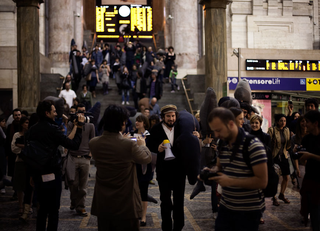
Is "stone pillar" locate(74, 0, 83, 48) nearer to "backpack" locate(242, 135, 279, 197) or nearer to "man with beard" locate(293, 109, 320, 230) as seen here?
"man with beard" locate(293, 109, 320, 230)

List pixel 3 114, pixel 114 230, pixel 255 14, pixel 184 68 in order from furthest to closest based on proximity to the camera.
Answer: pixel 184 68 < pixel 255 14 < pixel 3 114 < pixel 114 230

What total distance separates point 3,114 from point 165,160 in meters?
14.4

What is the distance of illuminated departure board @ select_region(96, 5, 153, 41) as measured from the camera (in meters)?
44.5

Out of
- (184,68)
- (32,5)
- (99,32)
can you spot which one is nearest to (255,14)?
(184,68)

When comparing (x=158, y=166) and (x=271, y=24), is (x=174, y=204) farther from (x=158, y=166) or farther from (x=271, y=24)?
(x=271, y=24)

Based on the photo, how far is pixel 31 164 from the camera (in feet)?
16.4

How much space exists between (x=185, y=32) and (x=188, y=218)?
19.1m

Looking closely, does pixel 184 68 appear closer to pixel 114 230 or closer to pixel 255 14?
pixel 255 14

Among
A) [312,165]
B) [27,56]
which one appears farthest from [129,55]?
[312,165]

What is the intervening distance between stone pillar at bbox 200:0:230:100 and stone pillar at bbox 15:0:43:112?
5.60 m

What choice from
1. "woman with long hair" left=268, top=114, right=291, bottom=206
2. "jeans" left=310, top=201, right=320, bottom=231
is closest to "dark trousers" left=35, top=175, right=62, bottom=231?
"jeans" left=310, top=201, right=320, bottom=231

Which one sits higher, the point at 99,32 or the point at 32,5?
the point at 99,32

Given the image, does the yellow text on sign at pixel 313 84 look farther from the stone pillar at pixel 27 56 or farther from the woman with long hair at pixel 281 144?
the stone pillar at pixel 27 56

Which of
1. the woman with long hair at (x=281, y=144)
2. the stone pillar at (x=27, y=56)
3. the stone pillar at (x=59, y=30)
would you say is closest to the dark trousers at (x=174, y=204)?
the woman with long hair at (x=281, y=144)
